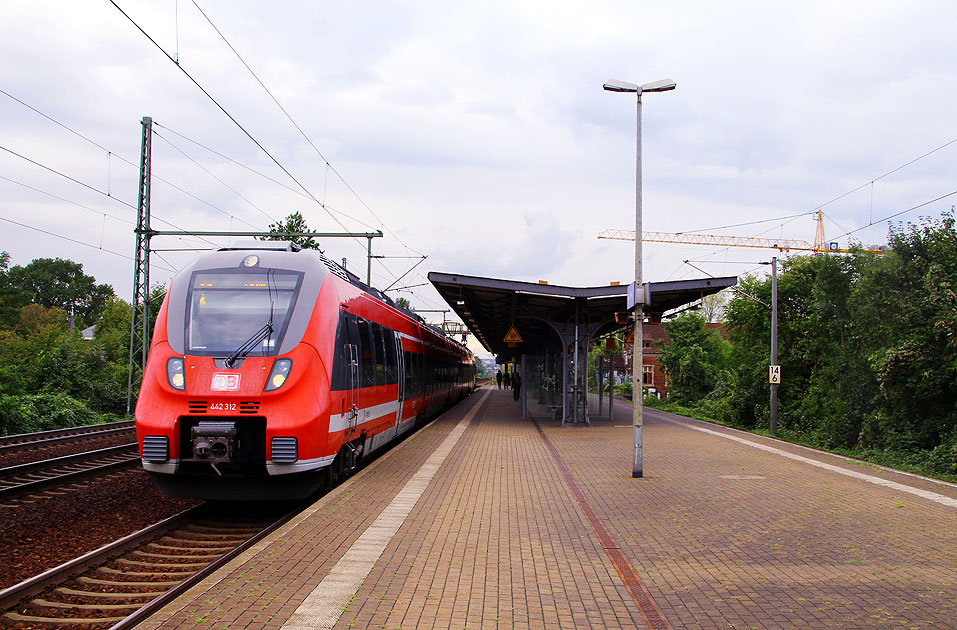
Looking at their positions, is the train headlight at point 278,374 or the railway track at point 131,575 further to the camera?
the train headlight at point 278,374

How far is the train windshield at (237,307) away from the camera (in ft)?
28.7

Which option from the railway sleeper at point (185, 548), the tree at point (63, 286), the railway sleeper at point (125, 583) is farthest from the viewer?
the tree at point (63, 286)

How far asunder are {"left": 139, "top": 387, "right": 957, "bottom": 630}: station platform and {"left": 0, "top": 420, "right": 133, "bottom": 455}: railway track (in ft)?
26.3

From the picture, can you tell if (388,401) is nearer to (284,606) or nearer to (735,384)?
(284,606)

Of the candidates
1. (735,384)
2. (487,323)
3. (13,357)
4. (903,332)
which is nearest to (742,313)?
(735,384)

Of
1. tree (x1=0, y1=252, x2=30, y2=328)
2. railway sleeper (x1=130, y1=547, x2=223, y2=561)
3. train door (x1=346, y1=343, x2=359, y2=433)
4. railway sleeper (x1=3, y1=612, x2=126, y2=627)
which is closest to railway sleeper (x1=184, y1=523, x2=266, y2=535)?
railway sleeper (x1=130, y1=547, x2=223, y2=561)

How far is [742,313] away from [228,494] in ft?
86.0

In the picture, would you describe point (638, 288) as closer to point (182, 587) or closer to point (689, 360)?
point (182, 587)

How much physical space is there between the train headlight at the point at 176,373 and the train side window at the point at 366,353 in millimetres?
2917

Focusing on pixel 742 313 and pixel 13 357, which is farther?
pixel 13 357

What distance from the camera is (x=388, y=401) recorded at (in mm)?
13711

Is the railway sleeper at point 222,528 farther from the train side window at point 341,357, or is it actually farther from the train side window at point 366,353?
the train side window at point 366,353

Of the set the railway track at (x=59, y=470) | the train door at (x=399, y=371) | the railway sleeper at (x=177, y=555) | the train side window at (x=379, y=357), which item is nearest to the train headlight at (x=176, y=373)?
the railway sleeper at (x=177, y=555)

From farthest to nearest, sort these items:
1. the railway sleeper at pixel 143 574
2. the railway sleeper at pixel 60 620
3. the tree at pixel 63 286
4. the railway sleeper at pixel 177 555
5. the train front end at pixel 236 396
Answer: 1. the tree at pixel 63 286
2. the train front end at pixel 236 396
3. the railway sleeper at pixel 177 555
4. the railway sleeper at pixel 143 574
5. the railway sleeper at pixel 60 620
